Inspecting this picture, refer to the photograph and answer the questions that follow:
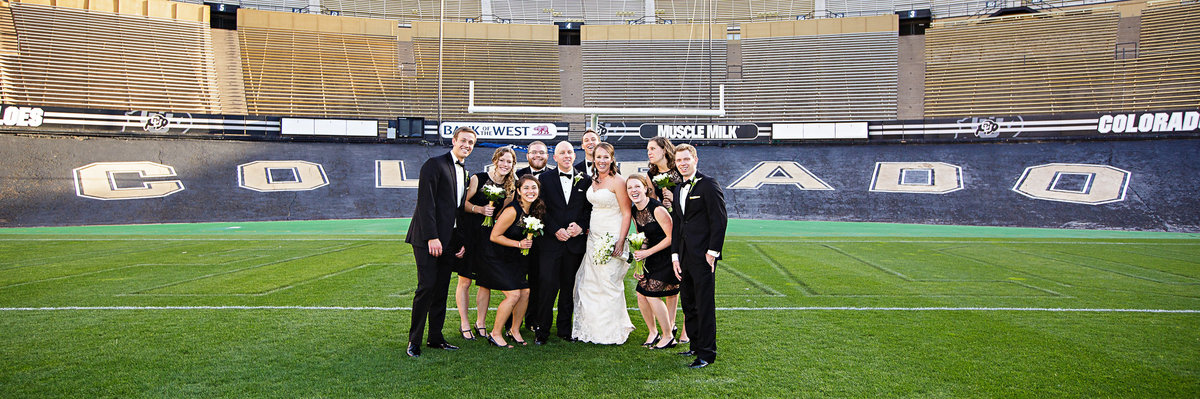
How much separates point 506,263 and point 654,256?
1.17 meters

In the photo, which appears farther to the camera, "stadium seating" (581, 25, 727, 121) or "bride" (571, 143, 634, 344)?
"stadium seating" (581, 25, 727, 121)

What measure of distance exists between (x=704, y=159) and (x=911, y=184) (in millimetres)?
6897

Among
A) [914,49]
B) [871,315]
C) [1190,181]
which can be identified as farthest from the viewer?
[914,49]

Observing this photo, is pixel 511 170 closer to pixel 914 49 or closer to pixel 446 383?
pixel 446 383

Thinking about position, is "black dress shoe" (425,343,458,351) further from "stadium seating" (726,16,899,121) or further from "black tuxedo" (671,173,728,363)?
"stadium seating" (726,16,899,121)

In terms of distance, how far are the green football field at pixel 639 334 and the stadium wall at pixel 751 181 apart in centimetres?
986

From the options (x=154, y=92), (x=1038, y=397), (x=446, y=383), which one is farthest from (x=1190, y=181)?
(x=154, y=92)

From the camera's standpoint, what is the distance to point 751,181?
2255 cm

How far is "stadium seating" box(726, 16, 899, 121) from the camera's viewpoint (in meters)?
26.7

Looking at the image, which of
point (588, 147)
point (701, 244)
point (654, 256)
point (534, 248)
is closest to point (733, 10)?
point (588, 147)

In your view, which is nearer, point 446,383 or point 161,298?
point 446,383

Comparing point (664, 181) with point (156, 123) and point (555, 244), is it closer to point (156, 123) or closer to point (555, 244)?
point (555, 244)

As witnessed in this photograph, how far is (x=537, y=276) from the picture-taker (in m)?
5.39

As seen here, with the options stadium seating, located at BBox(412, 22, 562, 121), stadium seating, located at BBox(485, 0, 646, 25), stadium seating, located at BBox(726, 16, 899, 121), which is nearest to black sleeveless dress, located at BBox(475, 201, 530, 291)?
stadium seating, located at BBox(412, 22, 562, 121)
